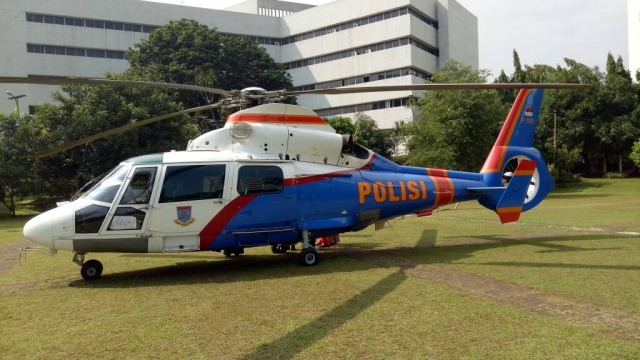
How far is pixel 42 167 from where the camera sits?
30.1 m

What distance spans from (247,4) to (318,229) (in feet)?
206

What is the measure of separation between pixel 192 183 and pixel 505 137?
798cm

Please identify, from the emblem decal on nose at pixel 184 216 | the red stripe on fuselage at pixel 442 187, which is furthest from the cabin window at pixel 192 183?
the red stripe on fuselage at pixel 442 187

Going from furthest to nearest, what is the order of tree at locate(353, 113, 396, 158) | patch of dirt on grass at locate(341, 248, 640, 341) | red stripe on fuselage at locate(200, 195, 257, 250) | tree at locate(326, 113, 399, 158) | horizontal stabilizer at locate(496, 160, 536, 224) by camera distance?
tree at locate(353, 113, 396, 158)
tree at locate(326, 113, 399, 158)
horizontal stabilizer at locate(496, 160, 536, 224)
red stripe on fuselage at locate(200, 195, 257, 250)
patch of dirt on grass at locate(341, 248, 640, 341)

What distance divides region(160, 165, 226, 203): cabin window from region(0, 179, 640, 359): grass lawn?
148 centimetres

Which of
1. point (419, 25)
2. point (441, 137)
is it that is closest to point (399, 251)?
point (441, 137)

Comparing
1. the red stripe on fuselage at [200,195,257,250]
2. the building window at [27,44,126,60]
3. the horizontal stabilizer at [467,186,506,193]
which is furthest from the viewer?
the building window at [27,44,126,60]

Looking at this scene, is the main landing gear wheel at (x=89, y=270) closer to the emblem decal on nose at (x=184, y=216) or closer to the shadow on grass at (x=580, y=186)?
the emblem decal on nose at (x=184, y=216)

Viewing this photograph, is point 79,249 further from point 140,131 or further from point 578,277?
point 140,131

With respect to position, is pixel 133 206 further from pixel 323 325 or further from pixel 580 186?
pixel 580 186

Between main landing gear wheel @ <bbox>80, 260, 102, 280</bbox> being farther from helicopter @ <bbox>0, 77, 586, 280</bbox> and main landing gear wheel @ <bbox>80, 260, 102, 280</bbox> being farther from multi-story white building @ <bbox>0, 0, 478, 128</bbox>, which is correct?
multi-story white building @ <bbox>0, 0, 478, 128</bbox>

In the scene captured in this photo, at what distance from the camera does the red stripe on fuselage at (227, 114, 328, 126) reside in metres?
9.87

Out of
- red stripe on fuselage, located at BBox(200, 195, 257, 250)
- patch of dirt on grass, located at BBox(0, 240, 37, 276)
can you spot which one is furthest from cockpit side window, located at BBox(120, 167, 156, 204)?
patch of dirt on grass, located at BBox(0, 240, 37, 276)

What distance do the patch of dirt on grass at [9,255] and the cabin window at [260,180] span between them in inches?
183
